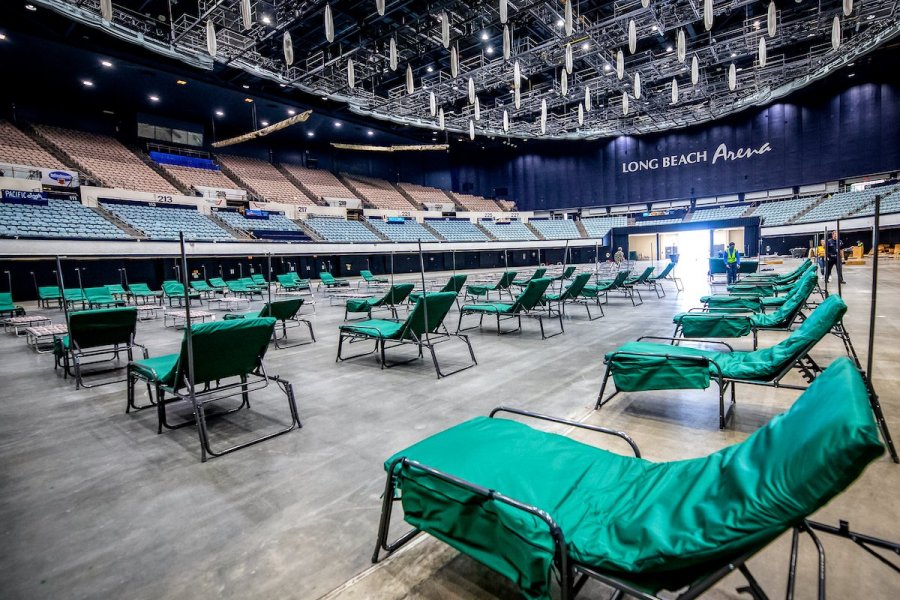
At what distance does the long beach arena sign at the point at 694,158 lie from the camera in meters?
26.6

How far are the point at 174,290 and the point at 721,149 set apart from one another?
103 ft

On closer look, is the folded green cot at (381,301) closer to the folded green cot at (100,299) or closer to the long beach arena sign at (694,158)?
the folded green cot at (100,299)

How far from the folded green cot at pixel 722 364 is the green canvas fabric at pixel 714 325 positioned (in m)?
0.97

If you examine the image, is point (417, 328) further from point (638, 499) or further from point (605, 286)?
point (605, 286)

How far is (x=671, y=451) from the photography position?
231 cm

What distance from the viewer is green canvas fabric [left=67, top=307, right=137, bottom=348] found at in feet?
13.2

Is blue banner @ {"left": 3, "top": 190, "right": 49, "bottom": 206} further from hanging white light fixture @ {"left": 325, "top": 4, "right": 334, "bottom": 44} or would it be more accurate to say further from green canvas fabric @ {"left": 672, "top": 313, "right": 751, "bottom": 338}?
green canvas fabric @ {"left": 672, "top": 313, "right": 751, "bottom": 338}

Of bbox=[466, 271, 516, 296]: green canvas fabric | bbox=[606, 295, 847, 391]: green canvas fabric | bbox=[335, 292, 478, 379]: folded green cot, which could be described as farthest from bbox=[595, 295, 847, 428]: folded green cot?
bbox=[466, 271, 516, 296]: green canvas fabric

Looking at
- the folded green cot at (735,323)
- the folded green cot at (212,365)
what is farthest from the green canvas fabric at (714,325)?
the folded green cot at (212,365)

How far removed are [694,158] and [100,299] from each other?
32624 mm

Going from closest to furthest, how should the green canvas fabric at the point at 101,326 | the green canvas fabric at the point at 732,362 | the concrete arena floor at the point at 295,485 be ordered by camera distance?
the concrete arena floor at the point at 295,485 → the green canvas fabric at the point at 732,362 → the green canvas fabric at the point at 101,326

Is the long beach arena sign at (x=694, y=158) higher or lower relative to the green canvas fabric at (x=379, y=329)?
higher

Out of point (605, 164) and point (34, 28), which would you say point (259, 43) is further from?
point (605, 164)

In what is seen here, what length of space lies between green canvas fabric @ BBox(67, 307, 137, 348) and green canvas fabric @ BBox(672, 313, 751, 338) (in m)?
5.42
